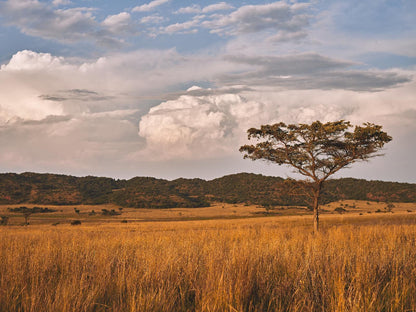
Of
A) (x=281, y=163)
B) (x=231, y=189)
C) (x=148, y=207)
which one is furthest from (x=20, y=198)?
(x=281, y=163)

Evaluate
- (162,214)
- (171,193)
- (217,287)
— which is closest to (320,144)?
(217,287)

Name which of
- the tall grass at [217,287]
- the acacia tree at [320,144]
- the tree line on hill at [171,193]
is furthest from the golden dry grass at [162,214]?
the tall grass at [217,287]

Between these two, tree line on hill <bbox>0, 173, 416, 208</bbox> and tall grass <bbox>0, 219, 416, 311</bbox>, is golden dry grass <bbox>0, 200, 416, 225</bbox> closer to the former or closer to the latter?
tree line on hill <bbox>0, 173, 416, 208</bbox>

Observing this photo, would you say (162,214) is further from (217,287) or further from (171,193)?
(217,287)

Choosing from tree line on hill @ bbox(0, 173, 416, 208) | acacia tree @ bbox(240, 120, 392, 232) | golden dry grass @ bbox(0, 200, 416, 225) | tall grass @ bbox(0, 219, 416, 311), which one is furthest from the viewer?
tree line on hill @ bbox(0, 173, 416, 208)

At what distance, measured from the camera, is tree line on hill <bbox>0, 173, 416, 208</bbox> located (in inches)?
4582

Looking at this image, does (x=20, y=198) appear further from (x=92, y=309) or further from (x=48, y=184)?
(x=92, y=309)

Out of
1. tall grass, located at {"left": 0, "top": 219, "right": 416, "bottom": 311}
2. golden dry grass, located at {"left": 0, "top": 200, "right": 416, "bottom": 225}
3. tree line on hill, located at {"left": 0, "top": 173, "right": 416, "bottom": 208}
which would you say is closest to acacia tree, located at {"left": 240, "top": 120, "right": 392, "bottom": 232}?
tall grass, located at {"left": 0, "top": 219, "right": 416, "bottom": 311}

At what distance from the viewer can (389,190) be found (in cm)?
12962

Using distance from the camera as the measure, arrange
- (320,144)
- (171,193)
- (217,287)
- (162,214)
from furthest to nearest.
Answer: (171,193), (162,214), (320,144), (217,287)

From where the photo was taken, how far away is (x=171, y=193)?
13725 cm

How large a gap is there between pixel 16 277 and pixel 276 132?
69.9 ft

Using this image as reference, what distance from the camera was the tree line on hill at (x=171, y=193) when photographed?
11638 centimetres

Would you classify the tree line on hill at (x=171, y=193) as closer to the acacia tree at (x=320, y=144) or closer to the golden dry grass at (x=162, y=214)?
the golden dry grass at (x=162, y=214)
